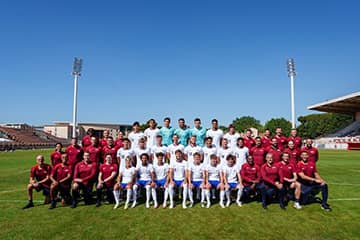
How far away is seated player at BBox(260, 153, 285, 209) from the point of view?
6.84m

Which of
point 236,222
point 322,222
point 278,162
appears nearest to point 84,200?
point 236,222

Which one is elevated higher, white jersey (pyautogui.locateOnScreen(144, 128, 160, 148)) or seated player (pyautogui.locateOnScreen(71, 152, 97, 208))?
white jersey (pyautogui.locateOnScreen(144, 128, 160, 148))

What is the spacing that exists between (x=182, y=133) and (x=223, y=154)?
152 centimetres

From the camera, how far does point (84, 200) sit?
287 inches

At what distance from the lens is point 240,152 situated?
7.77 metres

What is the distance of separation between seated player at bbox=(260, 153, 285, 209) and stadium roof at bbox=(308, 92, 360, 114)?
1560 inches

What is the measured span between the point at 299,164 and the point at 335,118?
7323 cm

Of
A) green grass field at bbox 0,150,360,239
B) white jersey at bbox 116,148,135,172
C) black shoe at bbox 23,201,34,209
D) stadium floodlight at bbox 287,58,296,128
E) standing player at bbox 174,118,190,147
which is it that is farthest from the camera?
stadium floodlight at bbox 287,58,296,128

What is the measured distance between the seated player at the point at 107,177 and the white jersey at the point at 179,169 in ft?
5.05

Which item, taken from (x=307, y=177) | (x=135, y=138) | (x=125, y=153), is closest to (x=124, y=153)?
(x=125, y=153)

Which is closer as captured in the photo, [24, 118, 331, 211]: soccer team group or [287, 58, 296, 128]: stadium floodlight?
[24, 118, 331, 211]: soccer team group

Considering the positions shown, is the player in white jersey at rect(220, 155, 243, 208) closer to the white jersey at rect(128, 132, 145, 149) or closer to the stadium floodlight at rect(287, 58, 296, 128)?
the white jersey at rect(128, 132, 145, 149)

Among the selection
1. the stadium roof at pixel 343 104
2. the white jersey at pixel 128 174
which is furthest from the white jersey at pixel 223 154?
the stadium roof at pixel 343 104

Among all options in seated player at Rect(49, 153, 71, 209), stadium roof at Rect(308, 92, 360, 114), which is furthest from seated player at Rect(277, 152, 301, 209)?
stadium roof at Rect(308, 92, 360, 114)
